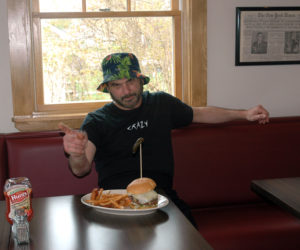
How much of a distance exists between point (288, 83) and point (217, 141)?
0.93m

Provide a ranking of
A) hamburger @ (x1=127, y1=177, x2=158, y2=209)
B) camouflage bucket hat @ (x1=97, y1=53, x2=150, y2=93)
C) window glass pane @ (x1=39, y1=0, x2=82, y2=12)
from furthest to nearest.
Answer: window glass pane @ (x1=39, y1=0, x2=82, y2=12) < camouflage bucket hat @ (x1=97, y1=53, x2=150, y2=93) < hamburger @ (x1=127, y1=177, x2=158, y2=209)

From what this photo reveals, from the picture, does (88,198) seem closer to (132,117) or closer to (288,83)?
(132,117)

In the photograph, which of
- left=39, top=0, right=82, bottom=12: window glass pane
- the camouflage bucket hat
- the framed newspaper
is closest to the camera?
the camouflage bucket hat

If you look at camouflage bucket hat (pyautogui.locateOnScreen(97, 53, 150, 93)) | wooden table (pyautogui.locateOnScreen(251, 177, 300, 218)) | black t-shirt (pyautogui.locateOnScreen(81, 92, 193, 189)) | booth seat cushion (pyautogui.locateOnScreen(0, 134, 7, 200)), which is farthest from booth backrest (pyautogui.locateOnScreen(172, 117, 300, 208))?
booth seat cushion (pyautogui.locateOnScreen(0, 134, 7, 200))

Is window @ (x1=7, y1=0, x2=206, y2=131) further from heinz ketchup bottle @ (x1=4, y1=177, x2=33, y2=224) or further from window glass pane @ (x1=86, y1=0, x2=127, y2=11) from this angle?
heinz ketchup bottle @ (x1=4, y1=177, x2=33, y2=224)

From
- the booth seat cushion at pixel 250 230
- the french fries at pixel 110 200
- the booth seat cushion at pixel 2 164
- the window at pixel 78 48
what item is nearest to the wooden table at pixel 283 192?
the booth seat cushion at pixel 250 230

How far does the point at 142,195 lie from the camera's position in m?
1.57

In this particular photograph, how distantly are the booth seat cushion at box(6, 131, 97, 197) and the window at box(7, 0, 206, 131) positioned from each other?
26cm

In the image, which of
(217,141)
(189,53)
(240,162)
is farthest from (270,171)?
(189,53)

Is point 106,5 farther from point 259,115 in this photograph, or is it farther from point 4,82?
point 259,115

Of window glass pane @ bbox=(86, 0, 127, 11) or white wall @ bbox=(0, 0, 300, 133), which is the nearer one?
window glass pane @ bbox=(86, 0, 127, 11)

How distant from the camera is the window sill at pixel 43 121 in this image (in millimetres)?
2648

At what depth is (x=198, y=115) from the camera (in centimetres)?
258

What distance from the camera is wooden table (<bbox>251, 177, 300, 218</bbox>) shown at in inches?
65.1
